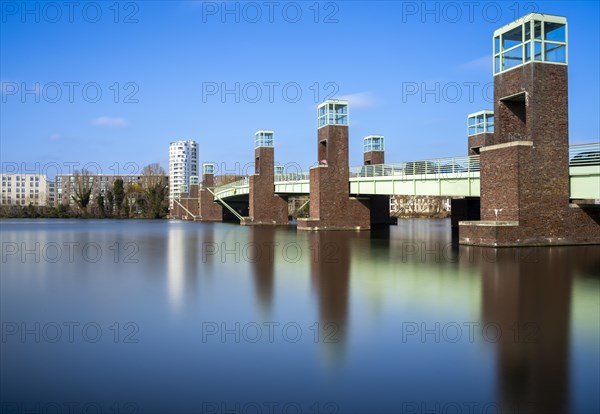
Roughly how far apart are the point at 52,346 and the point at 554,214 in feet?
62.8

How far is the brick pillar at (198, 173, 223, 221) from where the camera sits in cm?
6975

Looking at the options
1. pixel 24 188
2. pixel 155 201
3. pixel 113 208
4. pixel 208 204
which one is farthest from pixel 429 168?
pixel 24 188

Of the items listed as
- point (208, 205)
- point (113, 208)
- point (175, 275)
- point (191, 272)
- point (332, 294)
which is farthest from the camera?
point (113, 208)

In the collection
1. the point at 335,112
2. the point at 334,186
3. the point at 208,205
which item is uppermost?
the point at 335,112

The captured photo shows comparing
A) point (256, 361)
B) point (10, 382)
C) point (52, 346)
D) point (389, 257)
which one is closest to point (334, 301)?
point (256, 361)

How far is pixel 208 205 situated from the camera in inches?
2753

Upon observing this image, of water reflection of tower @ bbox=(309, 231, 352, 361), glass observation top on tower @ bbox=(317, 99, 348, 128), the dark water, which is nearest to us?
the dark water

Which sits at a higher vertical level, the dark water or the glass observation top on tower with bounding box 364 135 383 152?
the glass observation top on tower with bounding box 364 135 383 152

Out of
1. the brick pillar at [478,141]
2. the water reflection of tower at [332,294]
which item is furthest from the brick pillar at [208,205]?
the water reflection of tower at [332,294]

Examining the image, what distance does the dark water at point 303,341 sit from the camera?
5.04 m

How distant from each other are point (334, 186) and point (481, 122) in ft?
44.2

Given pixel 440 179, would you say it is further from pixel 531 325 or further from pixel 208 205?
pixel 208 205

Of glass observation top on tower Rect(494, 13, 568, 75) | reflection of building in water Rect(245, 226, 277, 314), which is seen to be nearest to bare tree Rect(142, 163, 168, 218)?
reflection of building in water Rect(245, 226, 277, 314)

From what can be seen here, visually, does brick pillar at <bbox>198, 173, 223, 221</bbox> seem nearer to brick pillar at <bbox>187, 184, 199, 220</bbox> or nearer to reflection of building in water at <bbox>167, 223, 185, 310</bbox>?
brick pillar at <bbox>187, 184, 199, 220</bbox>
